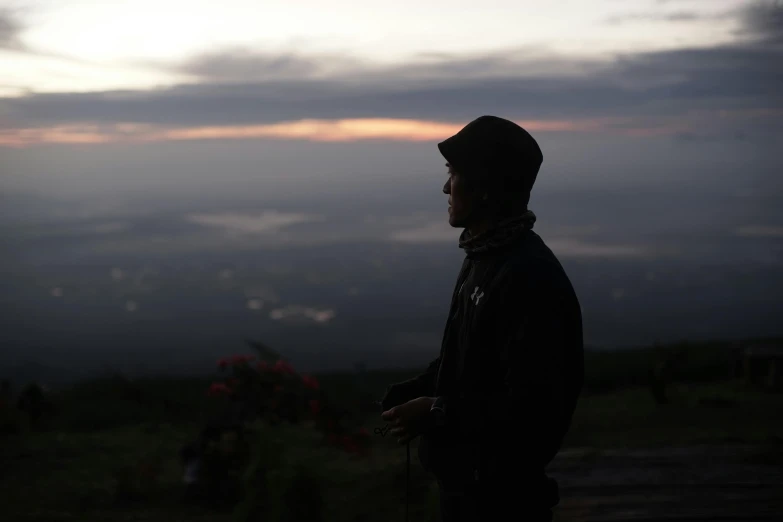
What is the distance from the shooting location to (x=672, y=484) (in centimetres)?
664

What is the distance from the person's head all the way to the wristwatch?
70 centimetres

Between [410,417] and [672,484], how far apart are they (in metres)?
4.28

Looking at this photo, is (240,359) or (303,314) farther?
(303,314)

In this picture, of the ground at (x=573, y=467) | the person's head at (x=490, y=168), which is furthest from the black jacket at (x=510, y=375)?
the ground at (x=573, y=467)

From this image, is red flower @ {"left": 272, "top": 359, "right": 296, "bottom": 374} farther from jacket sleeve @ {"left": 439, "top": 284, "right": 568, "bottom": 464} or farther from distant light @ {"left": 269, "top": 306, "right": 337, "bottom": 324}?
distant light @ {"left": 269, "top": 306, "right": 337, "bottom": 324}

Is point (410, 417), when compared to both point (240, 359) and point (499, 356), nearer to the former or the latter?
point (499, 356)

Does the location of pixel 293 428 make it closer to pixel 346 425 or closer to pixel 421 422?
pixel 346 425

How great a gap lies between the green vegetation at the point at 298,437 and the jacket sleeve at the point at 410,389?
261 centimetres

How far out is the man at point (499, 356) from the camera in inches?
117

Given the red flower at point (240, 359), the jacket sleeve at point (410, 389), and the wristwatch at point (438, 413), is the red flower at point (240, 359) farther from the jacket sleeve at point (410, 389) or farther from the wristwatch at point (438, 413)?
the wristwatch at point (438, 413)

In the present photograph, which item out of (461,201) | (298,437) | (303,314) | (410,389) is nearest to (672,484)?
(410,389)

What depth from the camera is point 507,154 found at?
319cm

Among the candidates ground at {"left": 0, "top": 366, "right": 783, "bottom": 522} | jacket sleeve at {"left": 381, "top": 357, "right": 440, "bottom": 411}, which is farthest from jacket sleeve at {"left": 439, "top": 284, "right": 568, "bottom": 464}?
ground at {"left": 0, "top": 366, "right": 783, "bottom": 522}

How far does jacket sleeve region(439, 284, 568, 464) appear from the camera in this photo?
2.94m
